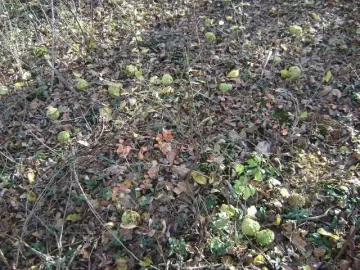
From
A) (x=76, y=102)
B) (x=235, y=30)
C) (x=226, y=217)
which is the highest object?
(x=235, y=30)

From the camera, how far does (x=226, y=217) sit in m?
2.58

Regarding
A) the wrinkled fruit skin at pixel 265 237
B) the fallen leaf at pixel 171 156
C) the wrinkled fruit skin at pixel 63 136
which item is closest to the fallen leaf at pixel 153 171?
the fallen leaf at pixel 171 156

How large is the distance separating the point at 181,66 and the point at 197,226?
2041mm

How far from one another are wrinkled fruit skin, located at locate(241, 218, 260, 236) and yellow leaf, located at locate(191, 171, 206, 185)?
1.60 feet

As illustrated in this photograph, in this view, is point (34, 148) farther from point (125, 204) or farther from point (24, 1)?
point (24, 1)

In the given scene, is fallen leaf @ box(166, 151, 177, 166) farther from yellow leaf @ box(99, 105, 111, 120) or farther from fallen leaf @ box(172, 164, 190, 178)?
yellow leaf @ box(99, 105, 111, 120)

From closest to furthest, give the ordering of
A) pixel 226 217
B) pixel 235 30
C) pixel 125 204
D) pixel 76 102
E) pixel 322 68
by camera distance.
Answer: pixel 226 217 → pixel 125 204 → pixel 76 102 → pixel 322 68 → pixel 235 30

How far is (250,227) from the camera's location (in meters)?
2.52

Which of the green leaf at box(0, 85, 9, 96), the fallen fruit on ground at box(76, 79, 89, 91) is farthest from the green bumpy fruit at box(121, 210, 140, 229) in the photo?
the green leaf at box(0, 85, 9, 96)

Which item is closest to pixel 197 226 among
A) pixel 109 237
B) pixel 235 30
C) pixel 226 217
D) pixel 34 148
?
pixel 226 217

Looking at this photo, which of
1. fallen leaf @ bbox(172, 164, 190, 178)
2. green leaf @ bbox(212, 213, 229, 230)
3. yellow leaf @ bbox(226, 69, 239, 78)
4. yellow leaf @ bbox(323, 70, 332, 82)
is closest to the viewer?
green leaf @ bbox(212, 213, 229, 230)

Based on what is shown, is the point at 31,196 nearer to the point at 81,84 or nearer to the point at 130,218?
the point at 130,218

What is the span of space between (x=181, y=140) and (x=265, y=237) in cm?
119

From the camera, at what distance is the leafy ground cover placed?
2576 mm
